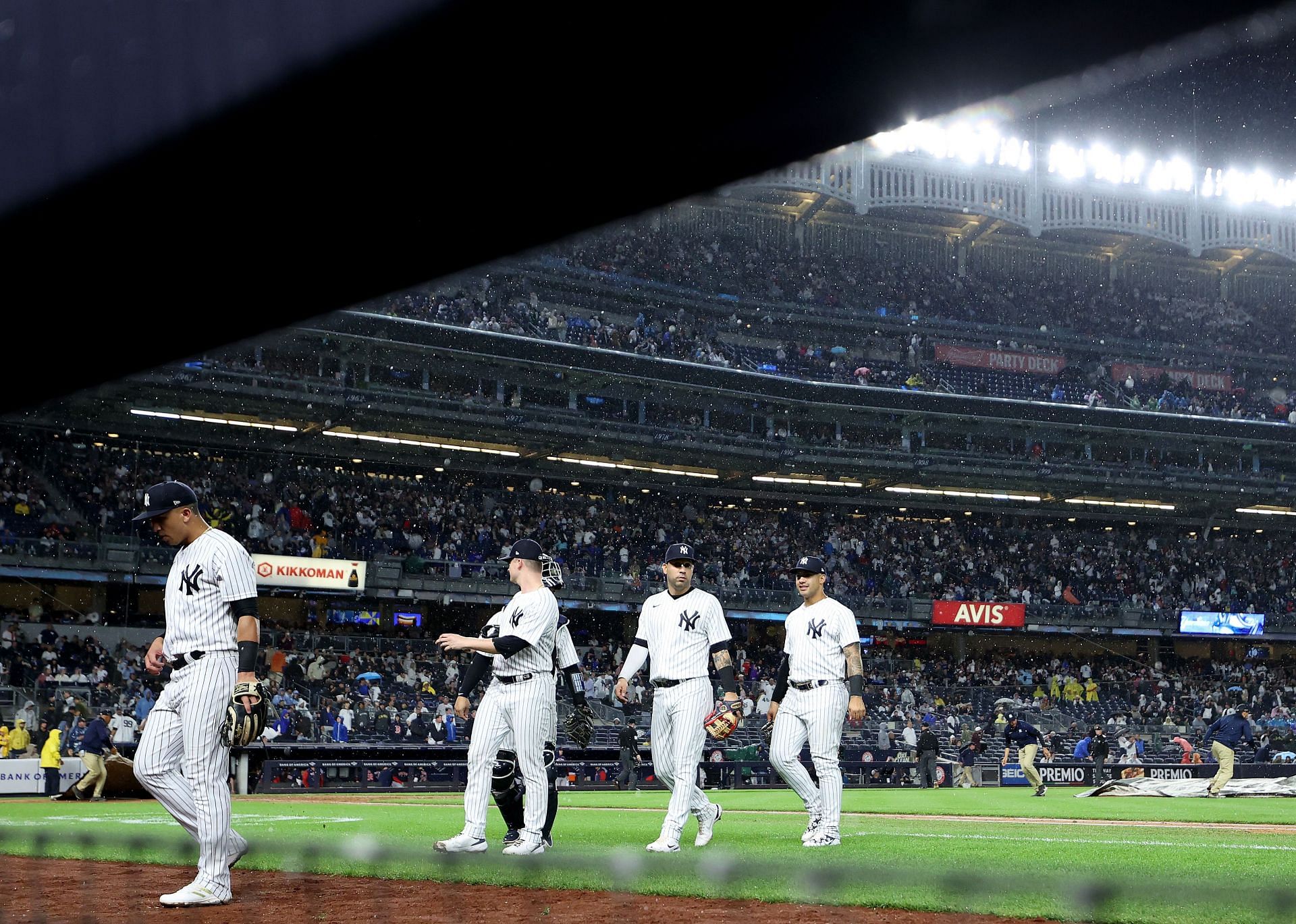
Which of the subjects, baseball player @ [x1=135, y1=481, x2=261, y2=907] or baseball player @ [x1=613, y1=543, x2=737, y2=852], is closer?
baseball player @ [x1=135, y1=481, x2=261, y2=907]

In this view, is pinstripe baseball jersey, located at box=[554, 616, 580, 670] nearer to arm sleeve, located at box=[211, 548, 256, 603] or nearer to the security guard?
arm sleeve, located at box=[211, 548, 256, 603]

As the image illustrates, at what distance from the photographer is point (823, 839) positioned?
996cm

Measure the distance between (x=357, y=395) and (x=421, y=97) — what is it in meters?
37.8

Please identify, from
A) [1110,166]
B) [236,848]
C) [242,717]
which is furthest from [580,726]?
[1110,166]

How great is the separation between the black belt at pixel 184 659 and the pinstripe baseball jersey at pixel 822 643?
182 inches

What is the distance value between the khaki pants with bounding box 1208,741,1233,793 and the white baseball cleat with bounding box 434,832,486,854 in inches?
665

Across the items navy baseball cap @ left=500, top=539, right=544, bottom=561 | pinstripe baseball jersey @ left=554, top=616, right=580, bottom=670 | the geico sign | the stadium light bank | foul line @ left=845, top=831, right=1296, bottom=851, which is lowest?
the geico sign

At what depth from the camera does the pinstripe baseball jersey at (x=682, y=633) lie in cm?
966

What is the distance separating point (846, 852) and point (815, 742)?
90 cm

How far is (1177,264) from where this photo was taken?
62.2m

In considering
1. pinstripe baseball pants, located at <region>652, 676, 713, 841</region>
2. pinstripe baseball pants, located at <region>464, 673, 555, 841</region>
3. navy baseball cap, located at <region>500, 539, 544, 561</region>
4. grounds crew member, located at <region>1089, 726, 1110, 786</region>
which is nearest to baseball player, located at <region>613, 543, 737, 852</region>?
pinstripe baseball pants, located at <region>652, 676, 713, 841</region>

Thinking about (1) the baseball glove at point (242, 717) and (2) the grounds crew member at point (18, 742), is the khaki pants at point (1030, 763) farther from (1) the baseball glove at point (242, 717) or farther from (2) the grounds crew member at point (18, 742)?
(1) the baseball glove at point (242, 717)

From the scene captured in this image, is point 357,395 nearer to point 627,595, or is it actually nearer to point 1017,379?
point 627,595

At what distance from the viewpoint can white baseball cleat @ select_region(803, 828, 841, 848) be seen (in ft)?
32.6
